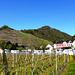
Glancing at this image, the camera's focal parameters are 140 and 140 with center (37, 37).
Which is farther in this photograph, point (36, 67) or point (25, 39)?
point (25, 39)

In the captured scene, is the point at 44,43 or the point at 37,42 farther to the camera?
the point at 44,43

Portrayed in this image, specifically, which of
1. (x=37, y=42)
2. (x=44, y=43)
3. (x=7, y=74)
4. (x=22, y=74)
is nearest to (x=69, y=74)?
(x=22, y=74)

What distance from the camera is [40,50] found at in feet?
113

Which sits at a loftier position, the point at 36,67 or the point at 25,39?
the point at 25,39

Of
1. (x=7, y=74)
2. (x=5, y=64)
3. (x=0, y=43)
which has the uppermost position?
(x=0, y=43)

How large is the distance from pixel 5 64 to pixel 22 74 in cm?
794

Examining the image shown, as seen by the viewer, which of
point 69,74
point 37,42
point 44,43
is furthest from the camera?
point 44,43

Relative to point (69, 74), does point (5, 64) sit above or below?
above

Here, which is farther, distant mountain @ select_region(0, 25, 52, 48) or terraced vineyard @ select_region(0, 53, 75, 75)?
distant mountain @ select_region(0, 25, 52, 48)

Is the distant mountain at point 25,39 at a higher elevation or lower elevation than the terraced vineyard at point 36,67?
higher

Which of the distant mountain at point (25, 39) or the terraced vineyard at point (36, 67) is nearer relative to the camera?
the terraced vineyard at point (36, 67)

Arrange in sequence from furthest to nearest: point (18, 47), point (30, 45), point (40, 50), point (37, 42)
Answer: point (18, 47) → point (40, 50) → point (37, 42) → point (30, 45)

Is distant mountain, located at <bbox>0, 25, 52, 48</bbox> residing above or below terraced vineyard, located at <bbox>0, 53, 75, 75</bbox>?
above

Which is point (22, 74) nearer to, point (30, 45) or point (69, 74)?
point (69, 74)
